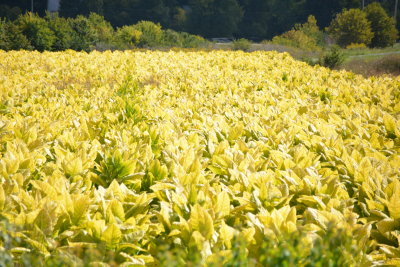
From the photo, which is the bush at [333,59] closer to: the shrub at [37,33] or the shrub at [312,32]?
the shrub at [37,33]

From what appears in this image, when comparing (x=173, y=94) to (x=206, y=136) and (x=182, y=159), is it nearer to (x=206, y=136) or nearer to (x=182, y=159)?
(x=206, y=136)

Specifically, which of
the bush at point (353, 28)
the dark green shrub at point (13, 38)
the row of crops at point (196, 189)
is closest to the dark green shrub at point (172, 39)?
the dark green shrub at point (13, 38)

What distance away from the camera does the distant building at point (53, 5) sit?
60031mm

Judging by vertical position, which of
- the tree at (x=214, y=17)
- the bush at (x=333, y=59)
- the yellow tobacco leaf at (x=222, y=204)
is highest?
the tree at (x=214, y=17)

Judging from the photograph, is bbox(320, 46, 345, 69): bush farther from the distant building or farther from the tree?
the distant building

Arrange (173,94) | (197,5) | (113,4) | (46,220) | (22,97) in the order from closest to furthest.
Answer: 1. (46,220)
2. (22,97)
3. (173,94)
4. (113,4)
5. (197,5)

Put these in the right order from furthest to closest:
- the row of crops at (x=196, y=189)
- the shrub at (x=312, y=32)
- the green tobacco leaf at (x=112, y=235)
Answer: the shrub at (x=312, y=32)
the green tobacco leaf at (x=112, y=235)
the row of crops at (x=196, y=189)

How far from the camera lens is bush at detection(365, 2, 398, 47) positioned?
118 feet

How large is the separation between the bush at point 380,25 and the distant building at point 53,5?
49.4 meters

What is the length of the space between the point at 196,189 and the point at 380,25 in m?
41.1

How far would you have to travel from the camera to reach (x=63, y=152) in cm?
240

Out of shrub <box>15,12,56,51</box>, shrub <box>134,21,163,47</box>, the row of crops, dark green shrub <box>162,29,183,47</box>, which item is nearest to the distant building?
dark green shrub <box>162,29,183,47</box>

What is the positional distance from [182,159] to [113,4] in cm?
6335

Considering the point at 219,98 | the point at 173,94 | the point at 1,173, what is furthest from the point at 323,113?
the point at 1,173
